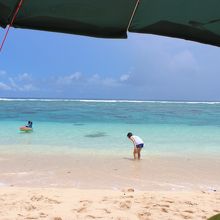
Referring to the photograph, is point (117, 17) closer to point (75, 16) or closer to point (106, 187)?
point (75, 16)

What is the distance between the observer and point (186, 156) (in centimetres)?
1259

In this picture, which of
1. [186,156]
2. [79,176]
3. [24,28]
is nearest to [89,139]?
[186,156]

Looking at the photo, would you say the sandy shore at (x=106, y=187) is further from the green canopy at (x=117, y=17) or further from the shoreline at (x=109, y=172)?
the green canopy at (x=117, y=17)

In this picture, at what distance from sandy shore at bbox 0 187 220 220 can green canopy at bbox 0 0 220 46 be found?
2.92 metres

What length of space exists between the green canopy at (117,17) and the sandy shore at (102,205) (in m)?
2.92

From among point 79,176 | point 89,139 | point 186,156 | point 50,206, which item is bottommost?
point 50,206

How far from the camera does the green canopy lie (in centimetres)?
253

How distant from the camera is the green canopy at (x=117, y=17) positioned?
99.6 inches

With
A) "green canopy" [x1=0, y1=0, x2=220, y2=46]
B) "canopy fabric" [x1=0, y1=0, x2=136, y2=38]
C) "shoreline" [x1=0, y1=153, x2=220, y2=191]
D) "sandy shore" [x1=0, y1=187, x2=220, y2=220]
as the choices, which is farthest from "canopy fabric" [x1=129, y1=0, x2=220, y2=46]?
"shoreline" [x1=0, y1=153, x2=220, y2=191]

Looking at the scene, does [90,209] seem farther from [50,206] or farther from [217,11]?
[217,11]

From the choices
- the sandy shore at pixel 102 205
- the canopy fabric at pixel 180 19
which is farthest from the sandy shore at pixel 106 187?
the canopy fabric at pixel 180 19

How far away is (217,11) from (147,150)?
1147cm

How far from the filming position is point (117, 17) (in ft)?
8.80

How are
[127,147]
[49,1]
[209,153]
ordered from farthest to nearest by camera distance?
[127,147] < [209,153] < [49,1]
